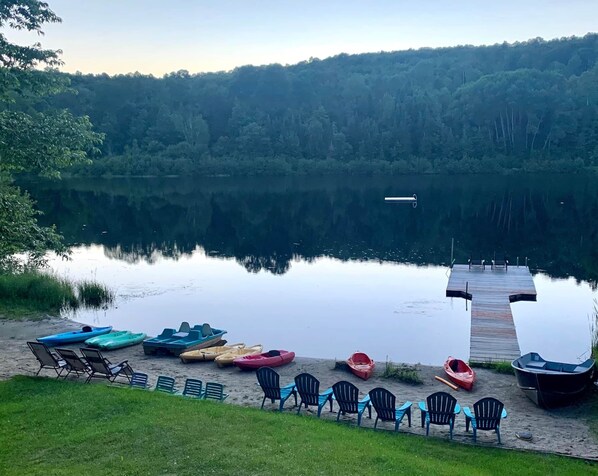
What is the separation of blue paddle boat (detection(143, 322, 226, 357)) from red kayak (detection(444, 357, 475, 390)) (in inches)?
280

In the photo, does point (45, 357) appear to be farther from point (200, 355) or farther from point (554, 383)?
point (554, 383)

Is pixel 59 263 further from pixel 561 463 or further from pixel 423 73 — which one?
pixel 423 73

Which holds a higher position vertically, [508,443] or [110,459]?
[110,459]

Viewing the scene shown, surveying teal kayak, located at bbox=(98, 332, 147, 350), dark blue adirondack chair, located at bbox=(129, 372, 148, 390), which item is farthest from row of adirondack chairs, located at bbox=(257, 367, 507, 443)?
teal kayak, located at bbox=(98, 332, 147, 350)

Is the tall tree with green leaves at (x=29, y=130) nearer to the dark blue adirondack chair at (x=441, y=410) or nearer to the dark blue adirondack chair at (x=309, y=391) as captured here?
the dark blue adirondack chair at (x=309, y=391)

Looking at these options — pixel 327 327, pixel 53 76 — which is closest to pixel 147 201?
pixel 327 327

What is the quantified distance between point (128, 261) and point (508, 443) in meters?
29.5

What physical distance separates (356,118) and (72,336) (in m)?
99.7

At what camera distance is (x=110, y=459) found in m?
9.02

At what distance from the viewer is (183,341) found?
60.7 ft

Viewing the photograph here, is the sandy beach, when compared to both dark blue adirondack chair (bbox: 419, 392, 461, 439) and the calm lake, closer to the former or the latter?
dark blue adirondack chair (bbox: 419, 392, 461, 439)

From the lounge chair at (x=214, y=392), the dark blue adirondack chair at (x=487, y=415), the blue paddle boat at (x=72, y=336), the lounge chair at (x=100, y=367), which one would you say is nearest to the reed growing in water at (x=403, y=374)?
the dark blue adirondack chair at (x=487, y=415)

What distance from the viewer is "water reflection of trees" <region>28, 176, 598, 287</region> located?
3906cm

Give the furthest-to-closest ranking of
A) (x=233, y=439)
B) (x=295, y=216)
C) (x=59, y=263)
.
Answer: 1. (x=295, y=216)
2. (x=59, y=263)
3. (x=233, y=439)
